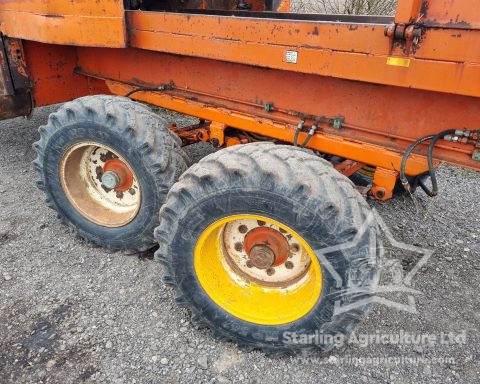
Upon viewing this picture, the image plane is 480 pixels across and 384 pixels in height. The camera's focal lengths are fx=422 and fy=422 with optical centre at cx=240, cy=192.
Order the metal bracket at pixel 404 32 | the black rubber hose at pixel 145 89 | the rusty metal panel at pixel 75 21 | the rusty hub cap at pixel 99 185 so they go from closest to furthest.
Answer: the metal bracket at pixel 404 32 → the rusty metal panel at pixel 75 21 → the rusty hub cap at pixel 99 185 → the black rubber hose at pixel 145 89

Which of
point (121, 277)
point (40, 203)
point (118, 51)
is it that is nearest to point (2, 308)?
point (121, 277)

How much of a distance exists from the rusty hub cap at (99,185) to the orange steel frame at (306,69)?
2.32ft

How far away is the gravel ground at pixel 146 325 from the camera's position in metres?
2.35

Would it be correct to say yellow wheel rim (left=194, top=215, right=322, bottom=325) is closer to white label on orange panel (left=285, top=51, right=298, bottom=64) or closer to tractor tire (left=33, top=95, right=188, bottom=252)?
tractor tire (left=33, top=95, right=188, bottom=252)

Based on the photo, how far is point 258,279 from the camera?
260cm

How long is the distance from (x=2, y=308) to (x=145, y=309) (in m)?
0.91

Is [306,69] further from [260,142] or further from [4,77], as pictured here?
[4,77]

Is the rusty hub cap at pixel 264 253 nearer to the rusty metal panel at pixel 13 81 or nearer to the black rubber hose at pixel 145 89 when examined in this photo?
the black rubber hose at pixel 145 89

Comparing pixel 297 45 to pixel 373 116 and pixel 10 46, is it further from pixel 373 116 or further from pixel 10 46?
pixel 10 46

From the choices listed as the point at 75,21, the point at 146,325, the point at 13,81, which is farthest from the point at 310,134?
the point at 13,81

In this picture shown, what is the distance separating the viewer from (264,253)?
7.89ft

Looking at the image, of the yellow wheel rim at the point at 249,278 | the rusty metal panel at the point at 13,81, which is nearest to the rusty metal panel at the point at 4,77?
the rusty metal panel at the point at 13,81

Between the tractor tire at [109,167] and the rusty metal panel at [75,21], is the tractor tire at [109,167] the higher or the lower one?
the lower one

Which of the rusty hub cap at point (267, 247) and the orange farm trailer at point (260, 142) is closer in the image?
the orange farm trailer at point (260, 142)
